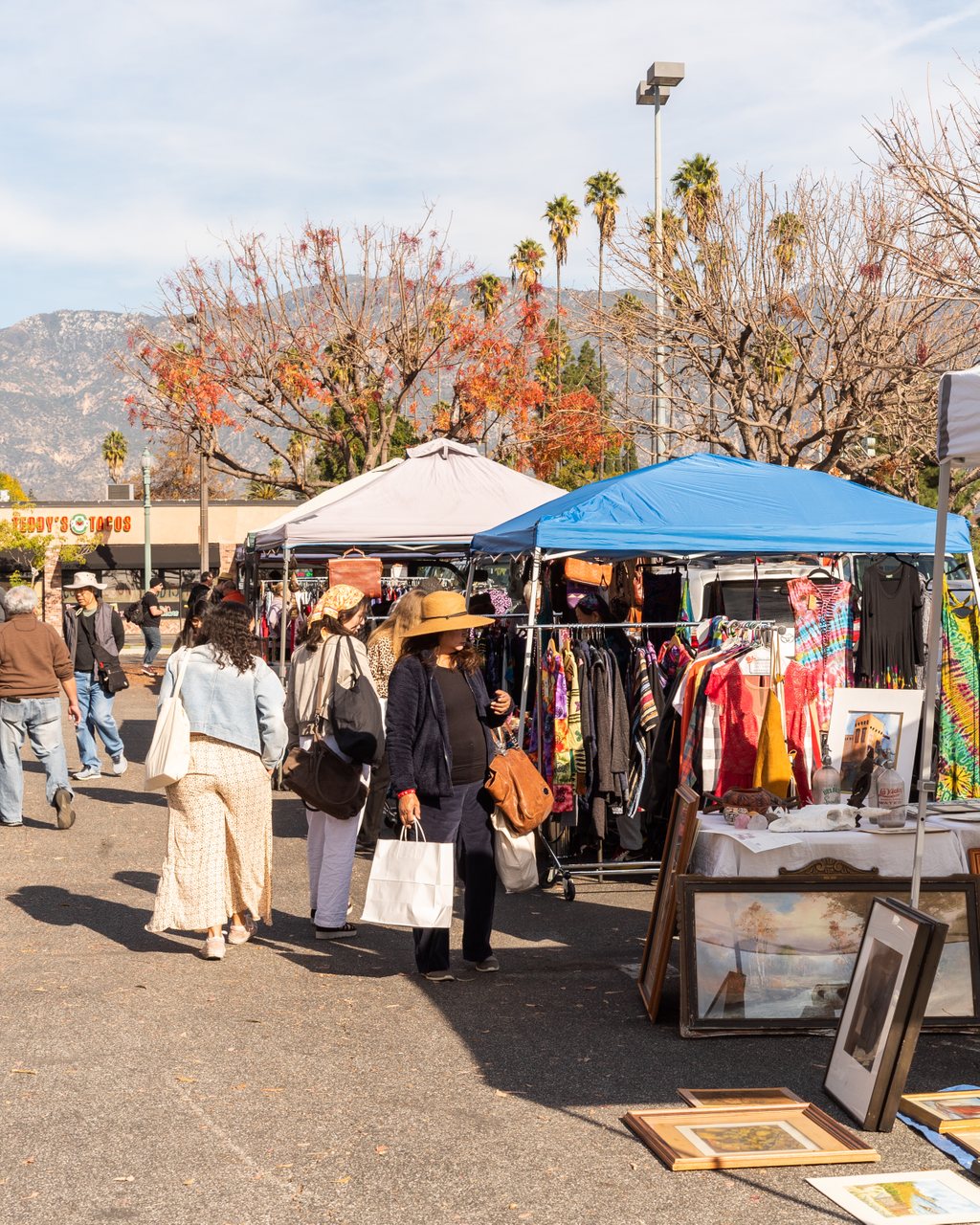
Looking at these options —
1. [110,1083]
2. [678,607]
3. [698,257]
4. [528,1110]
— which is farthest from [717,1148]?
[698,257]

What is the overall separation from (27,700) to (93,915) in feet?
12.2

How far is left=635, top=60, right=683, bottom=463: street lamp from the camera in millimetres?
21531

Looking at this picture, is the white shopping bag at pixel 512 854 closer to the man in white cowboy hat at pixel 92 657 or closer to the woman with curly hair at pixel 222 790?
the woman with curly hair at pixel 222 790

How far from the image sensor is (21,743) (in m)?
11.9

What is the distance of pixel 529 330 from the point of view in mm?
30125

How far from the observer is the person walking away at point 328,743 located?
315 inches

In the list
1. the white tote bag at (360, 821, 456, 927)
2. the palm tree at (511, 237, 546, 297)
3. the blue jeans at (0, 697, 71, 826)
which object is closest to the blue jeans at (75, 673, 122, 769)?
the blue jeans at (0, 697, 71, 826)

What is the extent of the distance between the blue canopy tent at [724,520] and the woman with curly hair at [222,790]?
7.24 feet

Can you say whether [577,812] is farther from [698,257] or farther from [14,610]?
[698,257]

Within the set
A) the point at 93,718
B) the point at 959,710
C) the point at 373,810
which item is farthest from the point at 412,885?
the point at 93,718

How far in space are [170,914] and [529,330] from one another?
2415cm

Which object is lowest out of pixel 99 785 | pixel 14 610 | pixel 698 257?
pixel 99 785

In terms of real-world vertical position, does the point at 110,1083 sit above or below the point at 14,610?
below

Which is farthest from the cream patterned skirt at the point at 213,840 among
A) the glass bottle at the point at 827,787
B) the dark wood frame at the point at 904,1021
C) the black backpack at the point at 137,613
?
the black backpack at the point at 137,613
